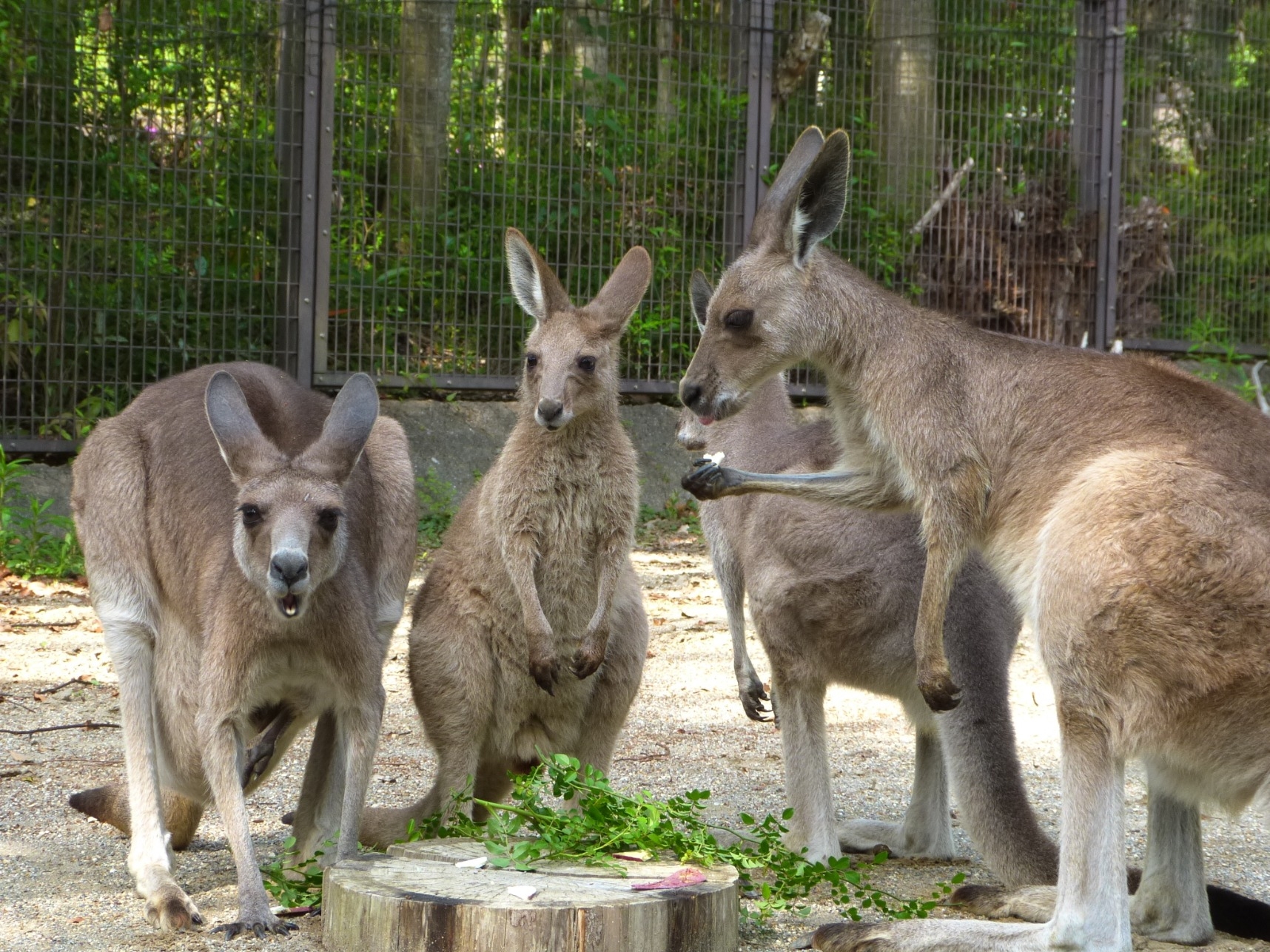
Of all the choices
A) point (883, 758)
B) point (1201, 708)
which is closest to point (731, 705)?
point (883, 758)

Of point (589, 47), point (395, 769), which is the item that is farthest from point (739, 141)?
point (395, 769)

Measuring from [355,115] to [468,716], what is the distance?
19.0 ft

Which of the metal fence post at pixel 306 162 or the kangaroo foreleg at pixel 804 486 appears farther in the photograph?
the metal fence post at pixel 306 162

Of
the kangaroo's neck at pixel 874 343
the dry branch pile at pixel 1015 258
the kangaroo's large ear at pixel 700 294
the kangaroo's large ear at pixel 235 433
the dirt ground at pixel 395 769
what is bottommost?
the dirt ground at pixel 395 769

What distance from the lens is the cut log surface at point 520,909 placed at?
288 centimetres

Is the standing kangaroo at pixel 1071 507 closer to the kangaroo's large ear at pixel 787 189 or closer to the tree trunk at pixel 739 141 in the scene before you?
the kangaroo's large ear at pixel 787 189

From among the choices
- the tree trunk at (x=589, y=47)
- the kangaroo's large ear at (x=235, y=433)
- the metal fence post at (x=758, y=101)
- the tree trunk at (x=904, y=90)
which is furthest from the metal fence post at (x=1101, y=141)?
the kangaroo's large ear at (x=235, y=433)

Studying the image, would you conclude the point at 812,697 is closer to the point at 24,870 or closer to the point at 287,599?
the point at 287,599

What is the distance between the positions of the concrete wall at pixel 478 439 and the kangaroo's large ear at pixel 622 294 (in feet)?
14.7

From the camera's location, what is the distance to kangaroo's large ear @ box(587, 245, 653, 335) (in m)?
4.38

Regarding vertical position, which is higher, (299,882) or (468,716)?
(468,716)

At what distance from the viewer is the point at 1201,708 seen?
9.78 feet

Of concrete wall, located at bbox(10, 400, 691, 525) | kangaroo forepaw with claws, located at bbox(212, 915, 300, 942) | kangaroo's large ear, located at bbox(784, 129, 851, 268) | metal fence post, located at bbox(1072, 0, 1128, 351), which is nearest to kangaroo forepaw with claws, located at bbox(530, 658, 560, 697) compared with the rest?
kangaroo forepaw with claws, located at bbox(212, 915, 300, 942)

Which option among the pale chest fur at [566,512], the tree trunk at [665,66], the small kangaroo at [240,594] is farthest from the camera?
the tree trunk at [665,66]
